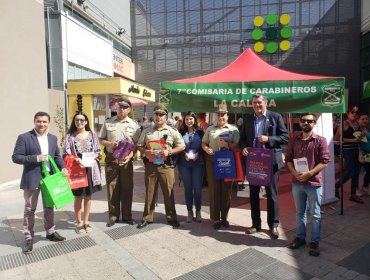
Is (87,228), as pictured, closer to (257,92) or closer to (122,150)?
(122,150)

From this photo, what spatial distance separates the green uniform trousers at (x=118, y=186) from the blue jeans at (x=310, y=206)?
2.56 metres

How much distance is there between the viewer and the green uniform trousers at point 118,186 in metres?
5.19

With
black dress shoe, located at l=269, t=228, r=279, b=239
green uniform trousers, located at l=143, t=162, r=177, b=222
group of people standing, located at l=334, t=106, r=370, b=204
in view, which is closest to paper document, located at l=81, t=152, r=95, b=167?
green uniform trousers, located at l=143, t=162, r=177, b=222

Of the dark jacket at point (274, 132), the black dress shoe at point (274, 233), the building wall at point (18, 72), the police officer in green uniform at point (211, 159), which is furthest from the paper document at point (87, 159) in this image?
the building wall at point (18, 72)

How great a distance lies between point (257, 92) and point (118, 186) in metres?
2.83

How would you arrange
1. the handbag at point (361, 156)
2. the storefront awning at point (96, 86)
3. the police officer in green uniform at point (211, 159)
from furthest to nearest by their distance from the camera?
the storefront awning at point (96, 86) → the handbag at point (361, 156) → the police officer in green uniform at point (211, 159)

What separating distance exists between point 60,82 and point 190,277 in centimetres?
1378

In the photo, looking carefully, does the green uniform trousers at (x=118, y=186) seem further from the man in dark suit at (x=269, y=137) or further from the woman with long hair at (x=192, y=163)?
the man in dark suit at (x=269, y=137)

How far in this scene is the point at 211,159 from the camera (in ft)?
16.7

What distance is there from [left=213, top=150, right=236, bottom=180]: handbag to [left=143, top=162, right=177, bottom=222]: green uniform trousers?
2.47 feet

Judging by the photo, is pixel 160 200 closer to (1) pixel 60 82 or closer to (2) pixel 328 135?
(2) pixel 328 135

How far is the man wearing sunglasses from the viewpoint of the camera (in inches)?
159

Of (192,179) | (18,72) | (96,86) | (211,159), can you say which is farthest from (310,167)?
(96,86)

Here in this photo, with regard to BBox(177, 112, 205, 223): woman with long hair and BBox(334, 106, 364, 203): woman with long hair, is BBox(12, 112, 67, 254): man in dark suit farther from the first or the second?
BBox(334, 106, 364, 203): woman with long hair
